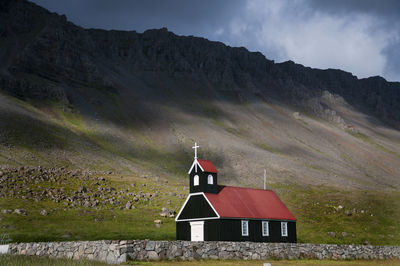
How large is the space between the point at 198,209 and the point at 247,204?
553 centimetres

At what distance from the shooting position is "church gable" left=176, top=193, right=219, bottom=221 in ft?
149

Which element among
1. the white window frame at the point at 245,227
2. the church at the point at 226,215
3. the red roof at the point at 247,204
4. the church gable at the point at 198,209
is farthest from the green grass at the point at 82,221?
the white window frame at the point at 245,227

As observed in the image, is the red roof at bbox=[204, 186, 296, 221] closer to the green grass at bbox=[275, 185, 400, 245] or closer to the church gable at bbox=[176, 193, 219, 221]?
the church gable at bbox=[176, 193, 219, 221]

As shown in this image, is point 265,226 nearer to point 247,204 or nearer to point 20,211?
point 247,204

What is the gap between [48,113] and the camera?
519 ft

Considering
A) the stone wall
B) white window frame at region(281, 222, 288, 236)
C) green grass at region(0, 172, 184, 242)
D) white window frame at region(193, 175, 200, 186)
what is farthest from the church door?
green grass at region(0, 172, 184, 242)

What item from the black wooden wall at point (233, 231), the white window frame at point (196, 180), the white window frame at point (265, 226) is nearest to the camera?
the black wooden wall at point (233, 231)

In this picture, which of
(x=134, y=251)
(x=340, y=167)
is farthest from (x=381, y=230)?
(x=340, y=167)

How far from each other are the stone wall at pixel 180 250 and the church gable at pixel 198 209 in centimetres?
619

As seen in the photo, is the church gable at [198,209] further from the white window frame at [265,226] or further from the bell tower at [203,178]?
the white window frame at [265,226]

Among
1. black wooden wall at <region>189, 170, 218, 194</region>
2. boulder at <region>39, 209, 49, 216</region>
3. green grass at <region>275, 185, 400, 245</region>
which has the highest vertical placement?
black wooden wall at <region>189, 170, 218, 194</region>

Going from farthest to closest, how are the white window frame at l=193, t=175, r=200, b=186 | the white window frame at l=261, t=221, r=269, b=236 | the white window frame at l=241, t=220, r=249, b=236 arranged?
the white window frame at l=193, t=175, r=200, b=186 < the white window frame at l=261, t=221, r=269, b=236 < the white window frame at l=241, t=220, r=249, b=236

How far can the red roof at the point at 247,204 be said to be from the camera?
1802 inches

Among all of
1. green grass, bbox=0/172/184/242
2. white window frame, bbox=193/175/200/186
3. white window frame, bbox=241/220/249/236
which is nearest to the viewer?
→ white window frame, bbox=241/220/249/236
